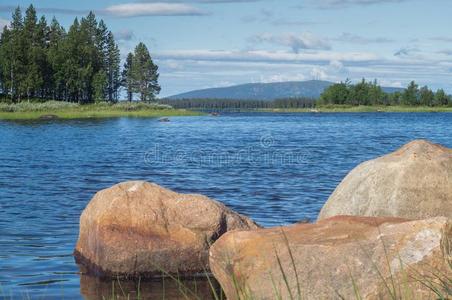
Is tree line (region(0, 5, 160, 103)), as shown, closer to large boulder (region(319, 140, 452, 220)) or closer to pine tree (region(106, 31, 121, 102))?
pine tree (region(106, 31, 121, 102))

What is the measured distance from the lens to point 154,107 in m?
127

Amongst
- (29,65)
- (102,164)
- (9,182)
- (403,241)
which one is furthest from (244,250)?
(29,65)

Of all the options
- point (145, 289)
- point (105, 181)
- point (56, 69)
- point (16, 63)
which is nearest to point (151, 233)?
point (145, 289)

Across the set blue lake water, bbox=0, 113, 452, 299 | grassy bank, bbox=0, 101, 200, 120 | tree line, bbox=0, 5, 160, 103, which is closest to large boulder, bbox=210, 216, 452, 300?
blue lake water, bbox=0, 113, 452, 299

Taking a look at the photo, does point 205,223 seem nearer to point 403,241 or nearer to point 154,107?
point 403,241

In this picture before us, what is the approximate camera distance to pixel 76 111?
108062 millimetres

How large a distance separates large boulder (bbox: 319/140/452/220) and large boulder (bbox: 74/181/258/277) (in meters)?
2.36

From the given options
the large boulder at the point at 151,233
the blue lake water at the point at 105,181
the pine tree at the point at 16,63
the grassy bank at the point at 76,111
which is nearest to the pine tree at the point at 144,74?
the grassy bank at the point at 76,111

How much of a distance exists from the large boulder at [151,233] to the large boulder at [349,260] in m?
3.39

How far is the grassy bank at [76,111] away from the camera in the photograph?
322ft

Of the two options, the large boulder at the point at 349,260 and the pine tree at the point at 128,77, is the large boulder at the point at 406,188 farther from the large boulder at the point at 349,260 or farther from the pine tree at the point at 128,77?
the pine tree at the point at 128,77

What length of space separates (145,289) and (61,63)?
113m

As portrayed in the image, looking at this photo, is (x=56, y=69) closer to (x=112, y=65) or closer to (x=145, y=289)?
(x=112, y=65)

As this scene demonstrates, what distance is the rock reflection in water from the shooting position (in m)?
11.6
